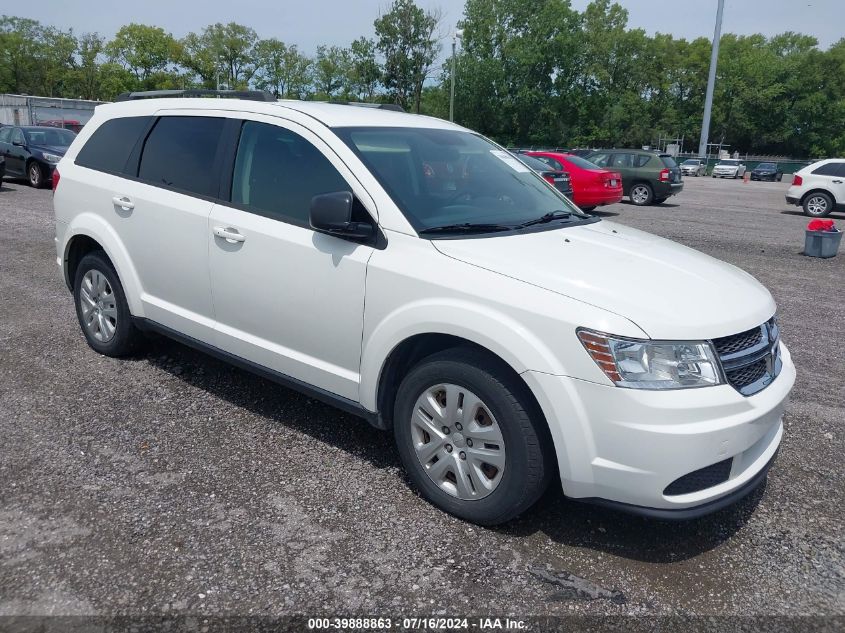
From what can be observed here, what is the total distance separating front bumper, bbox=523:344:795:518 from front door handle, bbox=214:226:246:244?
1.91 metres

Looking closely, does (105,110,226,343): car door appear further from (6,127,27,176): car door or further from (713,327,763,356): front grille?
(6,127,27,176): car door

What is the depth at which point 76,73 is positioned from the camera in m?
74.4

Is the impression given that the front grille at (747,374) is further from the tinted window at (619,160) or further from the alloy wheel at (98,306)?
the tinted window at (619,160)

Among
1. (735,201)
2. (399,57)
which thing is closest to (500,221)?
(735,201)

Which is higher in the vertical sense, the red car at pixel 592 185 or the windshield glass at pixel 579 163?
the windshield glass at pixel 579 163

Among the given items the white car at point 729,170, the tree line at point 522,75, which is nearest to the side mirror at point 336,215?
the white car at point 729,170

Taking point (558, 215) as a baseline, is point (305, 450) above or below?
below

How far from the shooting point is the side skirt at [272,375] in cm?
353

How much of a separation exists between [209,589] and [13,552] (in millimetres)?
888

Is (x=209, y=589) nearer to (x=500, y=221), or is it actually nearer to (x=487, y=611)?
(x=487, y=611)

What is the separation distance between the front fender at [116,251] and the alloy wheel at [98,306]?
0.26 m

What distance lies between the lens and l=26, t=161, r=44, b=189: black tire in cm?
1705

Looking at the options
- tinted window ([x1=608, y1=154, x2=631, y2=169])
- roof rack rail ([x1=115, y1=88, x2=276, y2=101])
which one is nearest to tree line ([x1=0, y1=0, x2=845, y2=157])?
tinted window ([x1=608, y1=154, x2=631, y2=169])

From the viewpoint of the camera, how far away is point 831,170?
61.3 ft
